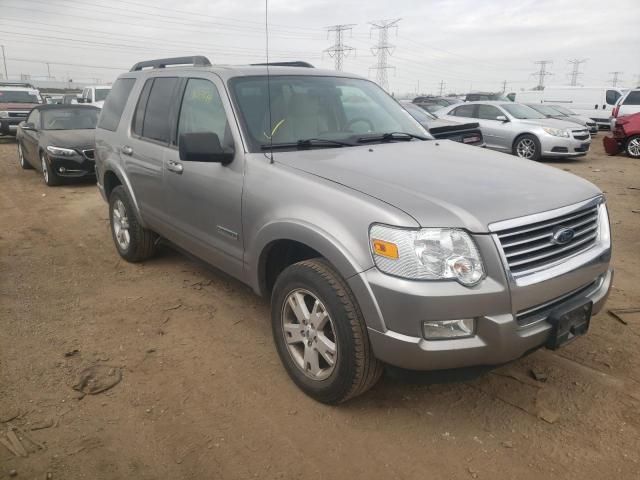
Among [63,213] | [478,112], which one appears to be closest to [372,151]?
[63,213]

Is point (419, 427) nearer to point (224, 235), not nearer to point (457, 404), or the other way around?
point (457, 404)

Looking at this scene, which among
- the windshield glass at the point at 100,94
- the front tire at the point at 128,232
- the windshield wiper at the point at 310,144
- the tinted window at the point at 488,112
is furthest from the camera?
the windshield glass at the point at 100,94

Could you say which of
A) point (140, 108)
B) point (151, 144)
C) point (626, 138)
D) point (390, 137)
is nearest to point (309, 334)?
Result: point (390, 137)

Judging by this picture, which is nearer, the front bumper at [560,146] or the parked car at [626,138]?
the front bumper at [560,146]

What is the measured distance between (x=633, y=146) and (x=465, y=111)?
171 inches

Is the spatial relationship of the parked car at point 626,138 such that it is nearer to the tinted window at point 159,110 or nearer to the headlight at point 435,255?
the tinted window at point 159,110

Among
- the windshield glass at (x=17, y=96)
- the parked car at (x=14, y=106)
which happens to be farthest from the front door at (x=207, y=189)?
the windshield glass at (x=17, y=96)

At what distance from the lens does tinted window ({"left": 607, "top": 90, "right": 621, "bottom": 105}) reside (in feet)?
73.1

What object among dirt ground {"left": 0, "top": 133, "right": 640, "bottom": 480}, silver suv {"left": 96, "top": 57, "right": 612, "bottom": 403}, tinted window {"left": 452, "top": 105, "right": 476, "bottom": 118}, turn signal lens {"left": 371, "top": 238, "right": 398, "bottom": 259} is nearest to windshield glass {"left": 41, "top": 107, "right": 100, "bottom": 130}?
dirt ground {"left": 0, "top": 133, "right": 640, "bottom": 480}

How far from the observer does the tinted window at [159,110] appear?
401 centimetres

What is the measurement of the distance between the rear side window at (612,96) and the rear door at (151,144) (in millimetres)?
23643

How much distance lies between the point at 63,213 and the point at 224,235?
5.03m

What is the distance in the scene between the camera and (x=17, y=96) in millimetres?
17281

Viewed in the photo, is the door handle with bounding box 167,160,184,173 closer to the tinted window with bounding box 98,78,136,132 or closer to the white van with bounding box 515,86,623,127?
the tinted window with bounding box 98,78,136,132
